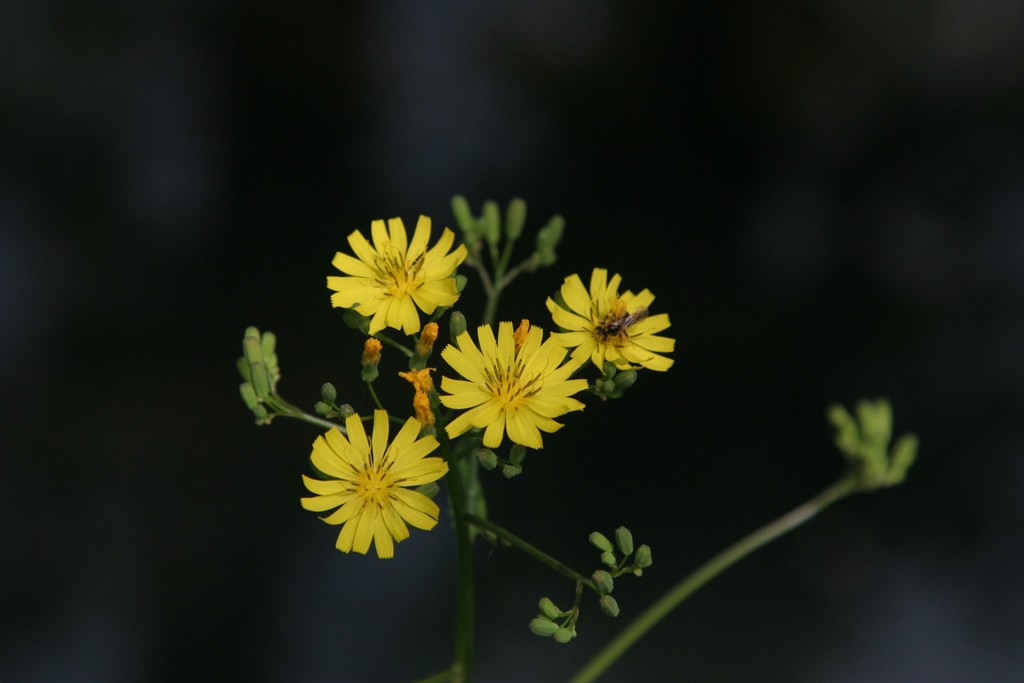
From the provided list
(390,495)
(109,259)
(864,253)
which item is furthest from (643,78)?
(390,495)

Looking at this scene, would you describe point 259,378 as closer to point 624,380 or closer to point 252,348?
point 252,348

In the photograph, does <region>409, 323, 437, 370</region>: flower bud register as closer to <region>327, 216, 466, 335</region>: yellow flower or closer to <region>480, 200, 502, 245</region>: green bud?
<region>327, 216, 466, 335</region>: yellow flower

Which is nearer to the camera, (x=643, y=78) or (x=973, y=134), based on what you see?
(x=973, y=134)

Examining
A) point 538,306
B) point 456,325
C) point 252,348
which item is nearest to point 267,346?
point 252,348

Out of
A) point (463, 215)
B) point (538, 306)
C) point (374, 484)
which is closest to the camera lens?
point (374, 484)

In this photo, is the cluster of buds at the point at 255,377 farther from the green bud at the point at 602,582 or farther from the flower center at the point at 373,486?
the green bud at the point at 602,582

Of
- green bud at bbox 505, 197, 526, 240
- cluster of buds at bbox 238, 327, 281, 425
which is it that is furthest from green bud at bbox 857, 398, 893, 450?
cluster of buds at bbox 238, 327, 281, 425

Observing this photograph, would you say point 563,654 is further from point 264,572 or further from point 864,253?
point 864,253
